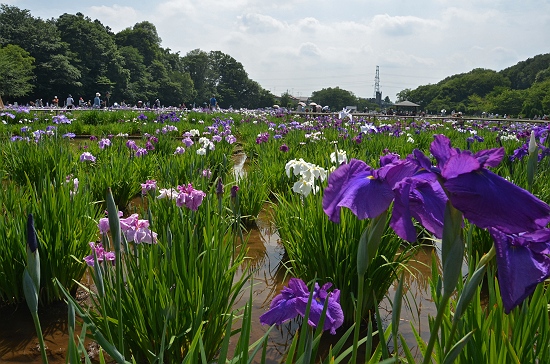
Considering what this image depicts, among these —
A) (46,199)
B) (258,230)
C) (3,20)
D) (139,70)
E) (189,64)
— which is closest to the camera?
(46,199)

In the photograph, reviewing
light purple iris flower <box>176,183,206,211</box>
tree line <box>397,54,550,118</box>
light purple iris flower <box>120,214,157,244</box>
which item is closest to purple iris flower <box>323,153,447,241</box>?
light purple iris flower <box>120,214,157,244</box>

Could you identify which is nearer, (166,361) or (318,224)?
(166,361)

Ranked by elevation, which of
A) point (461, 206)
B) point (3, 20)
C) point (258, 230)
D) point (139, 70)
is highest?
point (3, 20)

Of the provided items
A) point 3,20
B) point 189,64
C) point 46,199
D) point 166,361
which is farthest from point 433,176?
point 189,64

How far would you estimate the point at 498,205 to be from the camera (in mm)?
669

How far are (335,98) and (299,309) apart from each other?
12600cm

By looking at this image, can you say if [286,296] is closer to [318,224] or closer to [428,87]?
[318,224]

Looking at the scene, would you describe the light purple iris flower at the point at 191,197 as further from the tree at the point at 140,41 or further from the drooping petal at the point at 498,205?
the tree at the point at 140,41

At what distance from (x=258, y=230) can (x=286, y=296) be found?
2921 millimetres

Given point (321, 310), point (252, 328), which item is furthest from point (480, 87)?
point (321, 310)

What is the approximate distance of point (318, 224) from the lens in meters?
2.42

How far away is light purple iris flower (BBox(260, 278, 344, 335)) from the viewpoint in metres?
1.05

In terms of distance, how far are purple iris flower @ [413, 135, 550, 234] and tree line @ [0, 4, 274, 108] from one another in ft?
118

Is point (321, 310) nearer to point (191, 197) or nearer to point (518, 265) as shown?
point (518, 265)
